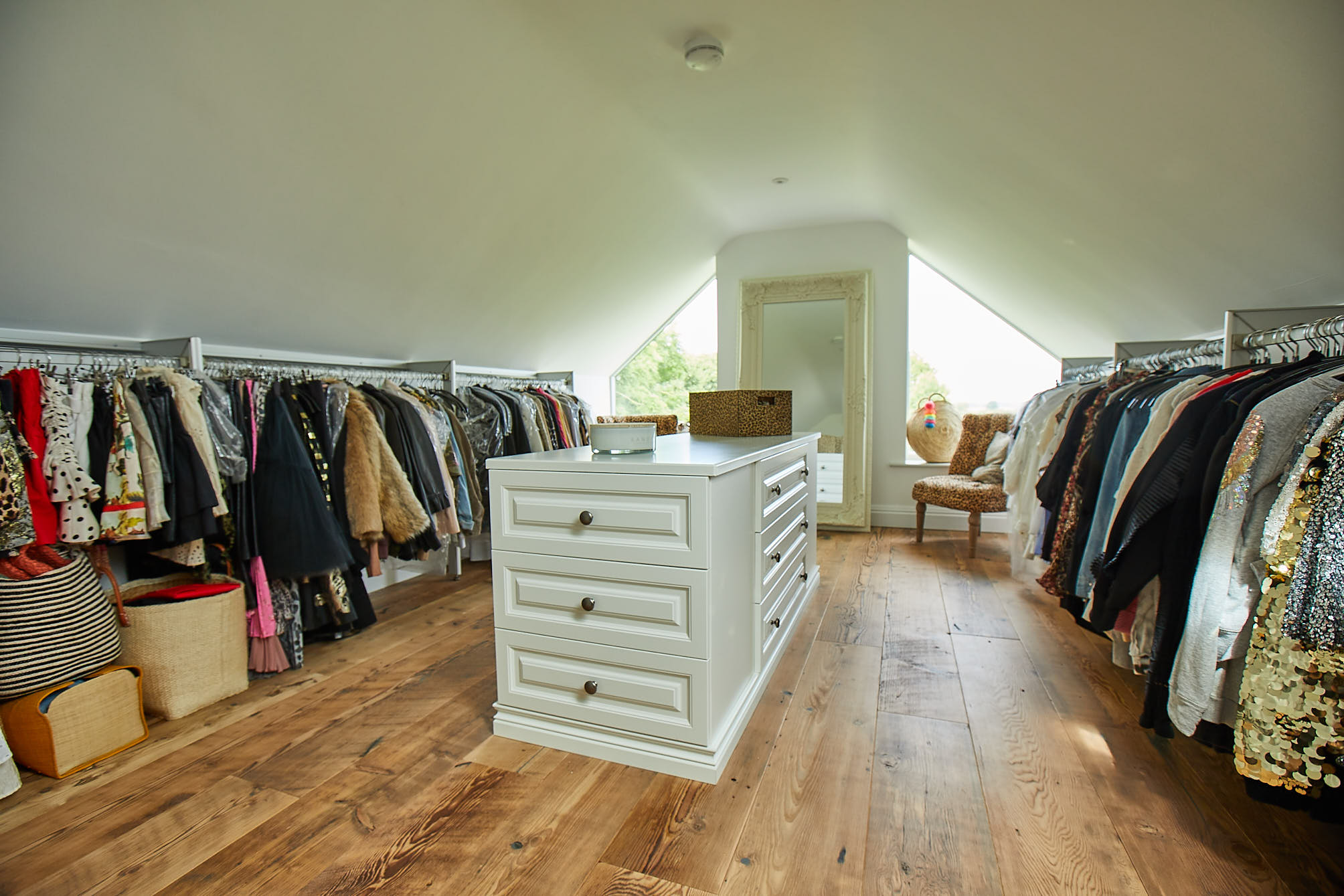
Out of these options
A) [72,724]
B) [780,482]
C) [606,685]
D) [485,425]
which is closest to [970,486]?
[780,482]

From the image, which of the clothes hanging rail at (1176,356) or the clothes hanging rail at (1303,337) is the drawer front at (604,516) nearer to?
the clothes hanging rail at (1303,337)

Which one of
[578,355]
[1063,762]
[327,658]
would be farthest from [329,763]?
[578,355]

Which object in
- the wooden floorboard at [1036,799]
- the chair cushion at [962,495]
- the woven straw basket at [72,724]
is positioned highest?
the chair cushion at [962,495]

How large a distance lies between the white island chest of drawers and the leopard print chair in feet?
8.12

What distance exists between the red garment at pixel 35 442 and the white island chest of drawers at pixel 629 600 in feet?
4.13

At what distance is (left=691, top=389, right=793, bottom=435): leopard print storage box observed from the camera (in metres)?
2.71

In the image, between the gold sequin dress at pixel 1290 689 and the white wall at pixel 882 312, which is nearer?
the gold sequin dress at pixel 1290 689

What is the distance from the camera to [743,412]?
2.72 meters

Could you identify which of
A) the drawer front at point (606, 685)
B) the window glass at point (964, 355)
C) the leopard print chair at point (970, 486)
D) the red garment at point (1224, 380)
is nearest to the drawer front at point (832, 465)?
the window glass at point (964, 355)

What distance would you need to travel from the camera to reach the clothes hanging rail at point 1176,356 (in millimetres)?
2273

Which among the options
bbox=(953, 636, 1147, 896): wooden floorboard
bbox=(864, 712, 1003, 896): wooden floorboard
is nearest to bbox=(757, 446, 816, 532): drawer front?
bbox=(864, 712, 1003, 896): wooden floorboard

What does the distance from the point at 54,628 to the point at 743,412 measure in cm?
232

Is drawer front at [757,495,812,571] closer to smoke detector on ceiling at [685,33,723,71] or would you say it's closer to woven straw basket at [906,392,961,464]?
smoke detector on ceiling at [685,33,723,71]

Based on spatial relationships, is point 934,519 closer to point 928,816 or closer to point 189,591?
point 928,816
